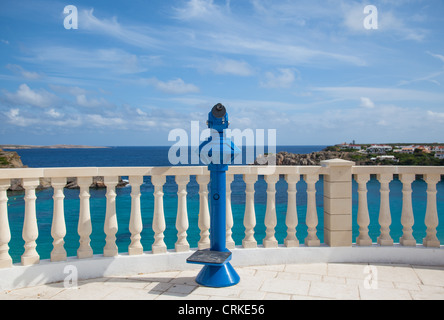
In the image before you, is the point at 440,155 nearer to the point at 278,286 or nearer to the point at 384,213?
the point at 384,213

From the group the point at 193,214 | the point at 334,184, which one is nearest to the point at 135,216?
the point at 334,184

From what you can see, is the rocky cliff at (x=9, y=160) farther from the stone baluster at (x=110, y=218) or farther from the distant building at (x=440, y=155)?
the distant building at (x=440, y=155)

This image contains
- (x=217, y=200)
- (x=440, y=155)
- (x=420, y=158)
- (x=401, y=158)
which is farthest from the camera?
(x=440, y=155)

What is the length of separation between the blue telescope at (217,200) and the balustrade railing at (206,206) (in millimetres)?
415

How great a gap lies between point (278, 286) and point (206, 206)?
46.5 inches

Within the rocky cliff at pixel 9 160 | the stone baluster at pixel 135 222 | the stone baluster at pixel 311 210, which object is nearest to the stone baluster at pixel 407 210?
the stone baluster at pixel 311 210

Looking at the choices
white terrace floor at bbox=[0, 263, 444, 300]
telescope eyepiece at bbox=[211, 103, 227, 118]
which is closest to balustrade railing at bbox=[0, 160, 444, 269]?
white terrace floor at bbox=[0, 263, 444, 300]

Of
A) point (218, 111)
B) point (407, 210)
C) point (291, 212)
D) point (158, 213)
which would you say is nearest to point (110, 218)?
point (158, 213)

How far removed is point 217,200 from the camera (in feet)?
11.8

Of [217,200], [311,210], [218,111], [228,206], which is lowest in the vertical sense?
[311,210]

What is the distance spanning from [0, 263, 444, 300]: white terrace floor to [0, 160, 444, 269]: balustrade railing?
1.06 ft

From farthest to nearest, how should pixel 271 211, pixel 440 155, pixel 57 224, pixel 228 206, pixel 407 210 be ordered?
pixel 440 155 → pixel 407 210 → pixel 271 211 → pixel 228 206 → pixel 57 224

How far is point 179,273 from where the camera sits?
397 cm

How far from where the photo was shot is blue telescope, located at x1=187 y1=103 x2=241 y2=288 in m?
3.46
